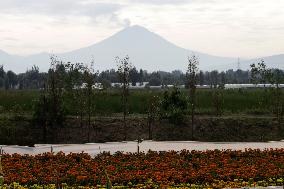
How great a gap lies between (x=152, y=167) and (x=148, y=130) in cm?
1449

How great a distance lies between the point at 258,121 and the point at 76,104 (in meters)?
10.9

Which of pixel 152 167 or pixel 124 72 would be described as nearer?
pixel 152 167

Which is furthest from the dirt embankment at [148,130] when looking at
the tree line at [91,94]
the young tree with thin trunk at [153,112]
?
the tree line at [91,94]

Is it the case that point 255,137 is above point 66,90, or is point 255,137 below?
below

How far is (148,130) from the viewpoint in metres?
26.4

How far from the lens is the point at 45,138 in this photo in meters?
25.0

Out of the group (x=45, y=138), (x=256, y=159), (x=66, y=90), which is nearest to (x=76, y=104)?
(x=66, y=90)

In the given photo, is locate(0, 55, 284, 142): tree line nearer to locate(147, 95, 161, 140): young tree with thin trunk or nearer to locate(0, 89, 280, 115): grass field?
locate(147, 95, 161, 140): young tree with thin trunk

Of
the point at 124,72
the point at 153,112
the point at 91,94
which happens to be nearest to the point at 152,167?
the point at 153,112

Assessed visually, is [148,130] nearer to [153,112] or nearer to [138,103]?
[153,112]

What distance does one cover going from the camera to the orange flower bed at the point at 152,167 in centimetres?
1066

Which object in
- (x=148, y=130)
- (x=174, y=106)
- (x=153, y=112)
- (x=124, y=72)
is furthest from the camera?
(x=174, y=106)

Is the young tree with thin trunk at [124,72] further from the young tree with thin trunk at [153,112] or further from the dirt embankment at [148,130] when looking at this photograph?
the young tree with thin trunk at [153,112]

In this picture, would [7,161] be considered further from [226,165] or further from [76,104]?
[76,104]
